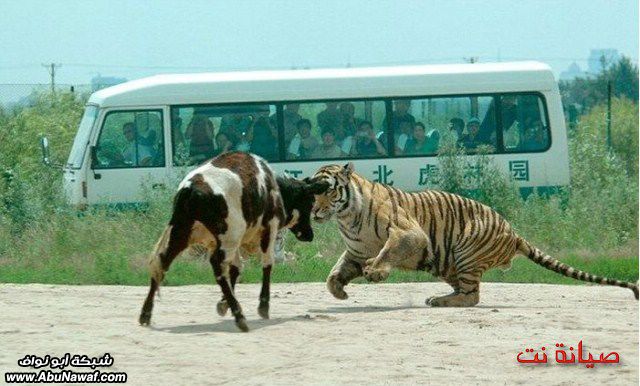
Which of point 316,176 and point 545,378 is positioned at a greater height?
point 316,176

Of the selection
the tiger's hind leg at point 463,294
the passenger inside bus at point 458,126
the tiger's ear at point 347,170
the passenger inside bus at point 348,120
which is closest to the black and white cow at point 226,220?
the tiger's ear at point 347,170

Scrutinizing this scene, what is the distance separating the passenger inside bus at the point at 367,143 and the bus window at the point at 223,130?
1190 millimetres

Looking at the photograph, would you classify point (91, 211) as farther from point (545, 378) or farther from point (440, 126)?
point (545, 378)

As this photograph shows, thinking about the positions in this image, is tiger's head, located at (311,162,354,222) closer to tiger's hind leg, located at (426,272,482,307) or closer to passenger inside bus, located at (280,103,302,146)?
tiger's hind leg, located at (426,272,482,307)

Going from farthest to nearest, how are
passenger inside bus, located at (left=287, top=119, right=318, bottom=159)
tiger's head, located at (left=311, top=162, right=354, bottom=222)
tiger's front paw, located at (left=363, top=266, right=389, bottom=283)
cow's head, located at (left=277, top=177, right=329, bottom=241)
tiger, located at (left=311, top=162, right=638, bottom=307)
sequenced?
passenger inside bus, located at (left=287, top=119, right=318, bottom=159) < tiger's head, located at (left=311, top=162, right=354, bottom=222) < tiger, located at (left=311, top=162, right=638, bottom=307) < tiger's front paw, located at (left=363, top=266, right=389, bottom=283) < cow's head, located at (left=277, top=177, right=329, bottom=241)

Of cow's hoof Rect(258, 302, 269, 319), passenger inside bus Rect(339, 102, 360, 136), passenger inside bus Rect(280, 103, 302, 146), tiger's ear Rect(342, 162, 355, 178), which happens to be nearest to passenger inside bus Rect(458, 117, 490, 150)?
passenger inside bus Rect(339, 102, 360, 136)

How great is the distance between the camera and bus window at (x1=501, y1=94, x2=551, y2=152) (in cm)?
2306

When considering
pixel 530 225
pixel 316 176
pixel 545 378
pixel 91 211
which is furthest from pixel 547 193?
pixel 545 378

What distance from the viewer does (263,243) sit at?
40.5ft

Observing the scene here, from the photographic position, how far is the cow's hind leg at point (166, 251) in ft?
37.5

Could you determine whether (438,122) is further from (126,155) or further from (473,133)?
(126,155)

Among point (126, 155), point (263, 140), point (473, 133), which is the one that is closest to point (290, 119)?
point (263, 140)

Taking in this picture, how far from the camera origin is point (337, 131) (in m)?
22.9

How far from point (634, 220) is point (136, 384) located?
1197 cm
